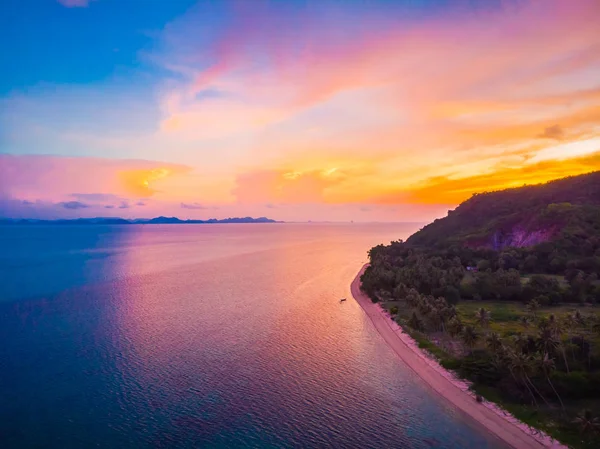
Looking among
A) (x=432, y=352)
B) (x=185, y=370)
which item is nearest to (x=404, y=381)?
(x=432, y=352)

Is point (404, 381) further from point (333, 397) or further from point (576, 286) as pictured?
point (576, 286)

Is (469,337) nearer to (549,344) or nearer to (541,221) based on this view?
(549,344)

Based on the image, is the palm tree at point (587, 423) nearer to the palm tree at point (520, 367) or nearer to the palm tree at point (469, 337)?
the palm tree at point (520, 367)

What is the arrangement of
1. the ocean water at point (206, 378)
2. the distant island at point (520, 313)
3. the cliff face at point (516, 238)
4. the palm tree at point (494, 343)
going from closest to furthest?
the ocean water at point (206, 378)
the distant island at point (520, 313)
the palm tree at point (494, 343)
the cliff face at point (516, 238)

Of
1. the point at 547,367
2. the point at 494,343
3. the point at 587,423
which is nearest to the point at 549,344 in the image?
the point at 547,367

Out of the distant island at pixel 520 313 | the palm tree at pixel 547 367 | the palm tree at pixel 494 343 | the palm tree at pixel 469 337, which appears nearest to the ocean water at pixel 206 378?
the distant island at pixel 520 313

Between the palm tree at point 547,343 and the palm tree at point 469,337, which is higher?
the palm tree at point 547,343
